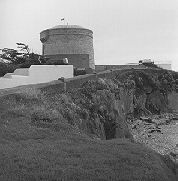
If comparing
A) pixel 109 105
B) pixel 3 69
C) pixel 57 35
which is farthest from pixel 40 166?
pixel 57 35

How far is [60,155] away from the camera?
21.1ft

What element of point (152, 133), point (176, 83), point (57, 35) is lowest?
point (152, 133)

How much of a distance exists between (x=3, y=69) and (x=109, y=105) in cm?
1031

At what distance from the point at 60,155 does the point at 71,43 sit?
31012 millimetres

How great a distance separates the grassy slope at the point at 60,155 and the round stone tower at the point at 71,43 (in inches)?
1101

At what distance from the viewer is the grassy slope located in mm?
5660

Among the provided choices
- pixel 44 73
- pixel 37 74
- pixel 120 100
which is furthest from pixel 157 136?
pixel 37 74

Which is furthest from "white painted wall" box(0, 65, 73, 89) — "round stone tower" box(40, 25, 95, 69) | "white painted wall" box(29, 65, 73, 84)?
"round stone tower" box(40, 25, 95, 69)

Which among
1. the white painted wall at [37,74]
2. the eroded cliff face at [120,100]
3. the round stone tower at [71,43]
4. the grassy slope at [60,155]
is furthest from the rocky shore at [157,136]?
the round stone tower at [71,43]

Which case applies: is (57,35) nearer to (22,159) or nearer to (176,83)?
(176,83)

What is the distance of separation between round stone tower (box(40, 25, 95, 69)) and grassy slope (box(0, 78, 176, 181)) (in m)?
28.0

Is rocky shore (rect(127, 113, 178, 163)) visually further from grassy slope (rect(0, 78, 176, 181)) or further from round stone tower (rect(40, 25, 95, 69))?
round stone tower (rect(40, 25, 95, 69))

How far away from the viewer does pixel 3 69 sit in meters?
23.6

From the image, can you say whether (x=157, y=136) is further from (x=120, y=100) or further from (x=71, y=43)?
(x=71, y=43)
